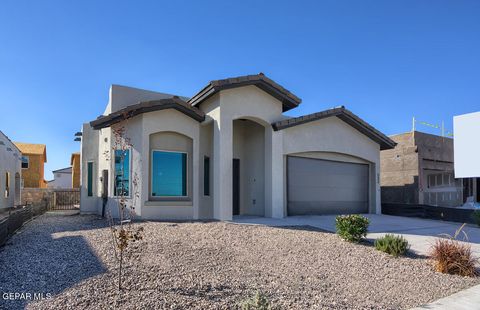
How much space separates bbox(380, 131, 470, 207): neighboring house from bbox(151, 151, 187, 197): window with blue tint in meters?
15.8

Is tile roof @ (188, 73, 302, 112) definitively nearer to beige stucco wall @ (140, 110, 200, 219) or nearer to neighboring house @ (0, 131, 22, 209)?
beige stucco wall @ (140, 110, 200, 219)

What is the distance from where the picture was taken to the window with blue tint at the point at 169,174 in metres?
14.4

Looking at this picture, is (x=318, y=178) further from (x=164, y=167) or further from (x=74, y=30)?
(x=74, y=30)

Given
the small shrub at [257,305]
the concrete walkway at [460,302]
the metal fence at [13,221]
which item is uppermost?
the metal fence at [13,221]

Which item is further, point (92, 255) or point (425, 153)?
point (425, 153)

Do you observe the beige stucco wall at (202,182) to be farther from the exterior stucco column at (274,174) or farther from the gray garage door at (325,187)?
the gray garage door at (325,187)

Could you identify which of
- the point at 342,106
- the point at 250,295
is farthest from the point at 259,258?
the point at 342,106

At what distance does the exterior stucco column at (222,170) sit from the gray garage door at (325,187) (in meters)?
3.42

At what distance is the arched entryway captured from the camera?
54.7ft

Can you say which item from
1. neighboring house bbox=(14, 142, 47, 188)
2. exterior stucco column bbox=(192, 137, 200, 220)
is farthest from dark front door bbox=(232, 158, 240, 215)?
neighboring house bbox=(14, 142, 47, 188)

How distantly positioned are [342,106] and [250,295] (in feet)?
45.3

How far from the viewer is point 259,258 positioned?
27.3 feet

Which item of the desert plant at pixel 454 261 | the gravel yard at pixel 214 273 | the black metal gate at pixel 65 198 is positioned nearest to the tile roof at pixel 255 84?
the gravel yard at pixel 214 273

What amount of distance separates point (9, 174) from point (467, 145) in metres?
27.2
